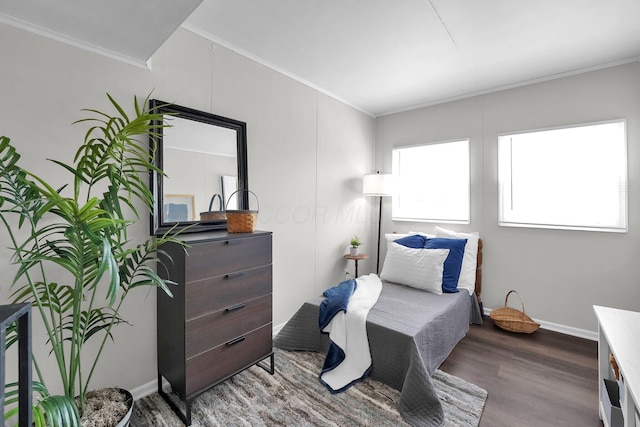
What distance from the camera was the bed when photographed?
173cm

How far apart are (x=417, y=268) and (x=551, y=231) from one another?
1.44 m

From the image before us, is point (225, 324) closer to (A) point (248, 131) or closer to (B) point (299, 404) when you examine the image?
(B) point (299, 404)

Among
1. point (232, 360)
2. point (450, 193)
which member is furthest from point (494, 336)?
point (232, 360)

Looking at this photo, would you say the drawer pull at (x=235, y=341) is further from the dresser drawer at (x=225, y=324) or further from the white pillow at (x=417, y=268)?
the white pillow at (x=417, y=268)

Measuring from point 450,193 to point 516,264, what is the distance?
3.44ft

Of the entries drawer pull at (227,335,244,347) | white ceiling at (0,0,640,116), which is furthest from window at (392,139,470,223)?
drawer pull at (227,335,244,347)

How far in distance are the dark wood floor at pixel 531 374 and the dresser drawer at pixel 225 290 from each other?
1595 mm

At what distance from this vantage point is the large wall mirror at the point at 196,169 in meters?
1.91

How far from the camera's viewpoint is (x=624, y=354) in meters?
1.24

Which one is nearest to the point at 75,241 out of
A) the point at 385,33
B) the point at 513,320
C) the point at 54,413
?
the point at 54,413

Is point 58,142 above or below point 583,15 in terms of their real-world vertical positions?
below

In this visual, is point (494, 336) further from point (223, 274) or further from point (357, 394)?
point (223, 274)

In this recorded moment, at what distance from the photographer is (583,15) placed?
1.96 metres

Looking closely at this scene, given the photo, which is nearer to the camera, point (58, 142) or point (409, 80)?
point (58, 142)
